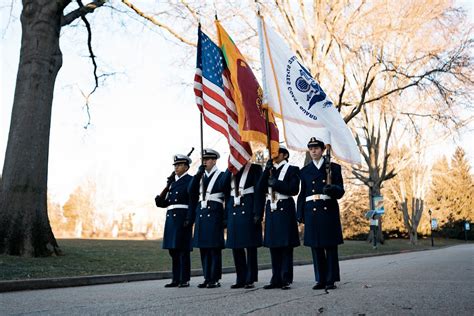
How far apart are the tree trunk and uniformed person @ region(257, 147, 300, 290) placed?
5556mm

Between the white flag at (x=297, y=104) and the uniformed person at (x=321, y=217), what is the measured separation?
760 millimetres

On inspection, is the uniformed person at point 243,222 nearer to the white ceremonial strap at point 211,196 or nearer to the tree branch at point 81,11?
the white ceremonial strap at point 211,196

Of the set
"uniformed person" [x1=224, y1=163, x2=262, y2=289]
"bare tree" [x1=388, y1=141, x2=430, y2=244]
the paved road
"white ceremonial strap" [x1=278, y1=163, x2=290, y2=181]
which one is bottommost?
the paved road

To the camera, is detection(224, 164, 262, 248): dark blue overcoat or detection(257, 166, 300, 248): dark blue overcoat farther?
detection(224, 164, 262, 248): dark blue overcoat

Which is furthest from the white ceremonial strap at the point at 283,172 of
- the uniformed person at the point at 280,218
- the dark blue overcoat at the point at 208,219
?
the dark blue overcoat at the point at 208,219

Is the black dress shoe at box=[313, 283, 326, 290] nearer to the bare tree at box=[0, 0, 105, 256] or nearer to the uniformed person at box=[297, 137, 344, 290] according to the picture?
the uniformed person at box=[297, 137, 344, 290]

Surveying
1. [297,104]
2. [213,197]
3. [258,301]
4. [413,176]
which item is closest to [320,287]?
[258,301]

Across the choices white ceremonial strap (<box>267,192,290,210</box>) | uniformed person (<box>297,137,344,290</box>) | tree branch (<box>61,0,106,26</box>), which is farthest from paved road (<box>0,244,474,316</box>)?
tree branch (<box>61,0,106,26</box>)

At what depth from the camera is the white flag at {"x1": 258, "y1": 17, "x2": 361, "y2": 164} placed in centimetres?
814

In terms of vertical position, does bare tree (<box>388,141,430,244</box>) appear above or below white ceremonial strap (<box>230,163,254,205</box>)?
above

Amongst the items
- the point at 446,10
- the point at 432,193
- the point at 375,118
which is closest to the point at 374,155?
the point at 375,118

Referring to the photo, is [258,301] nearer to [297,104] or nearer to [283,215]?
[283,215]

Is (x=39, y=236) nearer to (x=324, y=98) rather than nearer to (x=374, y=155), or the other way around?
(x=324, y=98)

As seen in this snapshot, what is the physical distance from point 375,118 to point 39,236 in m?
22.1
